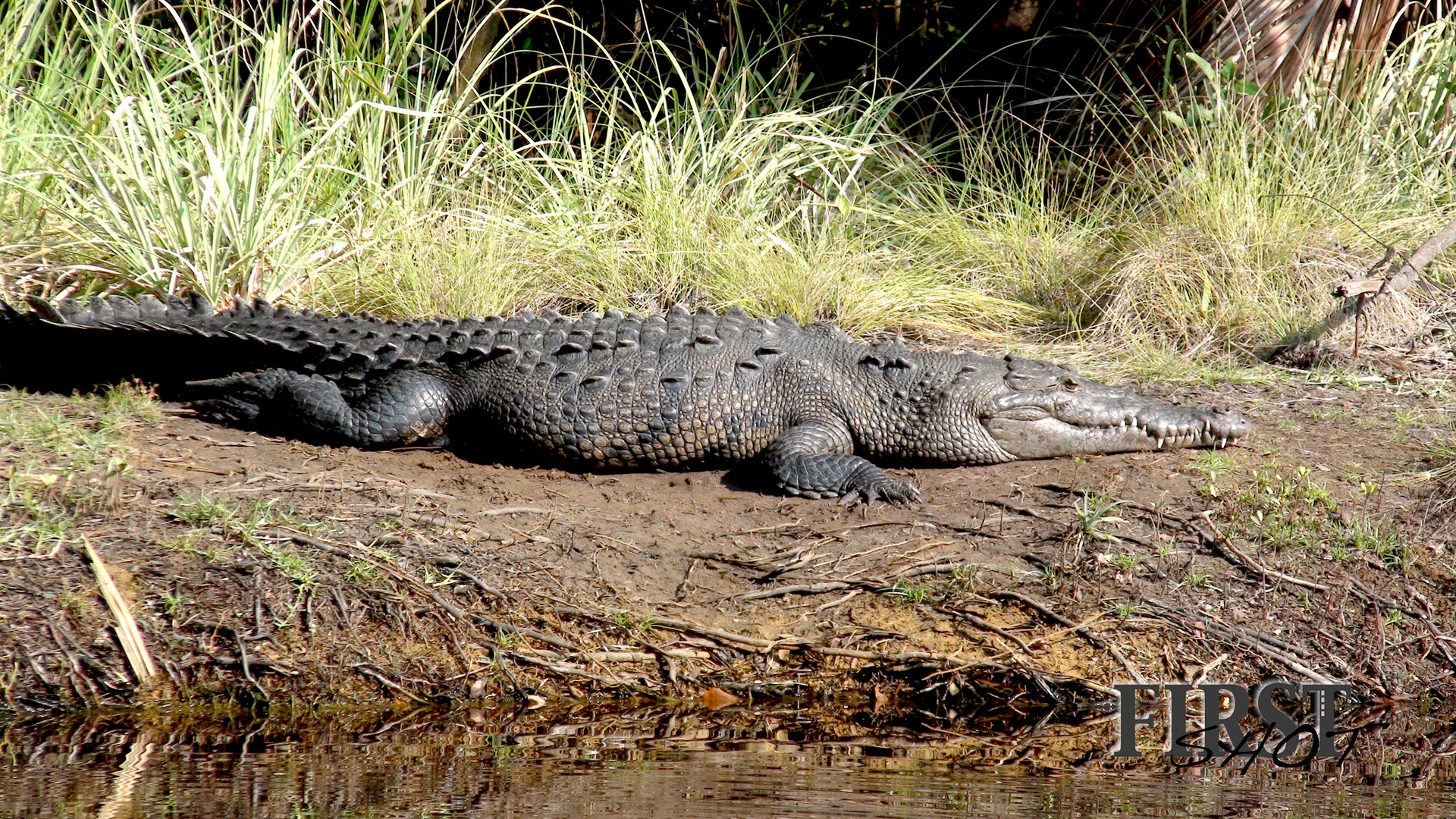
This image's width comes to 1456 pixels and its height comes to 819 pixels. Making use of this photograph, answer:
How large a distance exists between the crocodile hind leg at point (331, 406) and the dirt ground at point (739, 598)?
347mm

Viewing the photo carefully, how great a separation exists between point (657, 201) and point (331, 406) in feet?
7.24

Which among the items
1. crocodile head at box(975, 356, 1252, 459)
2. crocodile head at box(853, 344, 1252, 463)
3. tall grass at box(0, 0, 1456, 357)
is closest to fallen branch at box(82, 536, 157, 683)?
tall grass at box(0, 0, 1456, 357)

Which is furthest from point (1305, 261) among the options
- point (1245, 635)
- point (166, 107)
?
point (166, 107)

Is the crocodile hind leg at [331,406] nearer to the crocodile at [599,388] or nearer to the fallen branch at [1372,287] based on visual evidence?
the crocodile at [599,388]

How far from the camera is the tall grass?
5.55m

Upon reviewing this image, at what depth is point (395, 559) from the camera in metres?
3.67

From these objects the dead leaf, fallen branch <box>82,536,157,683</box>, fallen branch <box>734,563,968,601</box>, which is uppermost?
fallen branch <box>734,563,968,601</box>

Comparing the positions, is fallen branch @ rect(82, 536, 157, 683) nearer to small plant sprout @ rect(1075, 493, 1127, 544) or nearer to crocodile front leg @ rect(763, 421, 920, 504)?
crocodile front leg @ rect(763, 421, 920, 504)

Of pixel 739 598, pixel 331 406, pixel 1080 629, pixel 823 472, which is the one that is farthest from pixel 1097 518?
pixel 331 406

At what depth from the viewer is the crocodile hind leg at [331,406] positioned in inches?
187

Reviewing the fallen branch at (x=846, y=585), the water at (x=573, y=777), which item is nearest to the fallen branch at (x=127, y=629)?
the water at (x=573, y=777)

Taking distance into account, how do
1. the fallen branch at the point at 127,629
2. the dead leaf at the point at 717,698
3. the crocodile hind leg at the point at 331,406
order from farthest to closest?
1. the crocodile hind leg at the point at 331,406
2. the dead leaf at the point at 717,698
3. the fallen branch at the point at 127,629

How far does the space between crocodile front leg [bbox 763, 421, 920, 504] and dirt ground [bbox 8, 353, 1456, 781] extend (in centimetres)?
9

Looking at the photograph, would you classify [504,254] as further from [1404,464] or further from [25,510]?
[1404,464]
